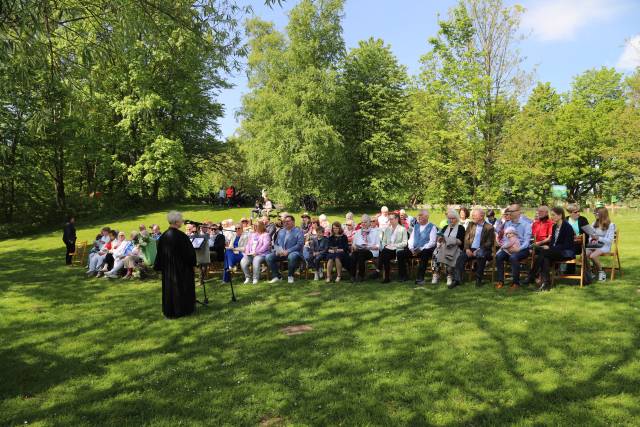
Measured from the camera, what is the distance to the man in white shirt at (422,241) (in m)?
9.74

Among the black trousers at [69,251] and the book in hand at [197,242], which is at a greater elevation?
the book in hand at [197,242]

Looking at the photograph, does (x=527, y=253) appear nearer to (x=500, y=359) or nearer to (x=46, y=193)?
(x=500, y=359)

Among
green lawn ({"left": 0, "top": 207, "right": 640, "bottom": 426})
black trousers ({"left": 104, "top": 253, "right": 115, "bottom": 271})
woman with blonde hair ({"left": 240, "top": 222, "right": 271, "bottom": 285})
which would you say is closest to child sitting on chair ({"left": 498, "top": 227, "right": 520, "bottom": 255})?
green lawn ({"left": 0, "top": 207, "right": 640, "bottom": 426})

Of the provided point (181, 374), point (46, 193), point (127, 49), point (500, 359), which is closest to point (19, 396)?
point (181, 374)

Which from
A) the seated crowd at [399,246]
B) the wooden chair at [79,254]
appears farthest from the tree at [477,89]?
the wooden chair at [79,254]

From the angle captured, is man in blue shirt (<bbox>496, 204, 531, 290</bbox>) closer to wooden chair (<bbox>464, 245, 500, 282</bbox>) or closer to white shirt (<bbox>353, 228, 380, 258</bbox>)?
wooden chair (<bbox>464, 245, 500, 282</bbox>)

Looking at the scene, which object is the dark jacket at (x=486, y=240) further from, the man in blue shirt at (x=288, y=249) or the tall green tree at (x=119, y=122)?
the tall green tree at (x=119, y=122)

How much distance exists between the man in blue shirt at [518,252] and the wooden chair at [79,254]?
12672 mm

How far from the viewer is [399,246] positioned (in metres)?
10.0

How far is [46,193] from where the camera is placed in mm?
27734

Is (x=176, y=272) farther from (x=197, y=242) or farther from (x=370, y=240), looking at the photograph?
(x=370, y=240)

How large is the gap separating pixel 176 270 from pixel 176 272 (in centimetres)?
3

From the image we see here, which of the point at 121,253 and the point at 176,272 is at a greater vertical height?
the point at 176,272

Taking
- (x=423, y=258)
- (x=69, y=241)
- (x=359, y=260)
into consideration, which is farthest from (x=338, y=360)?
(x=69, y=241)
